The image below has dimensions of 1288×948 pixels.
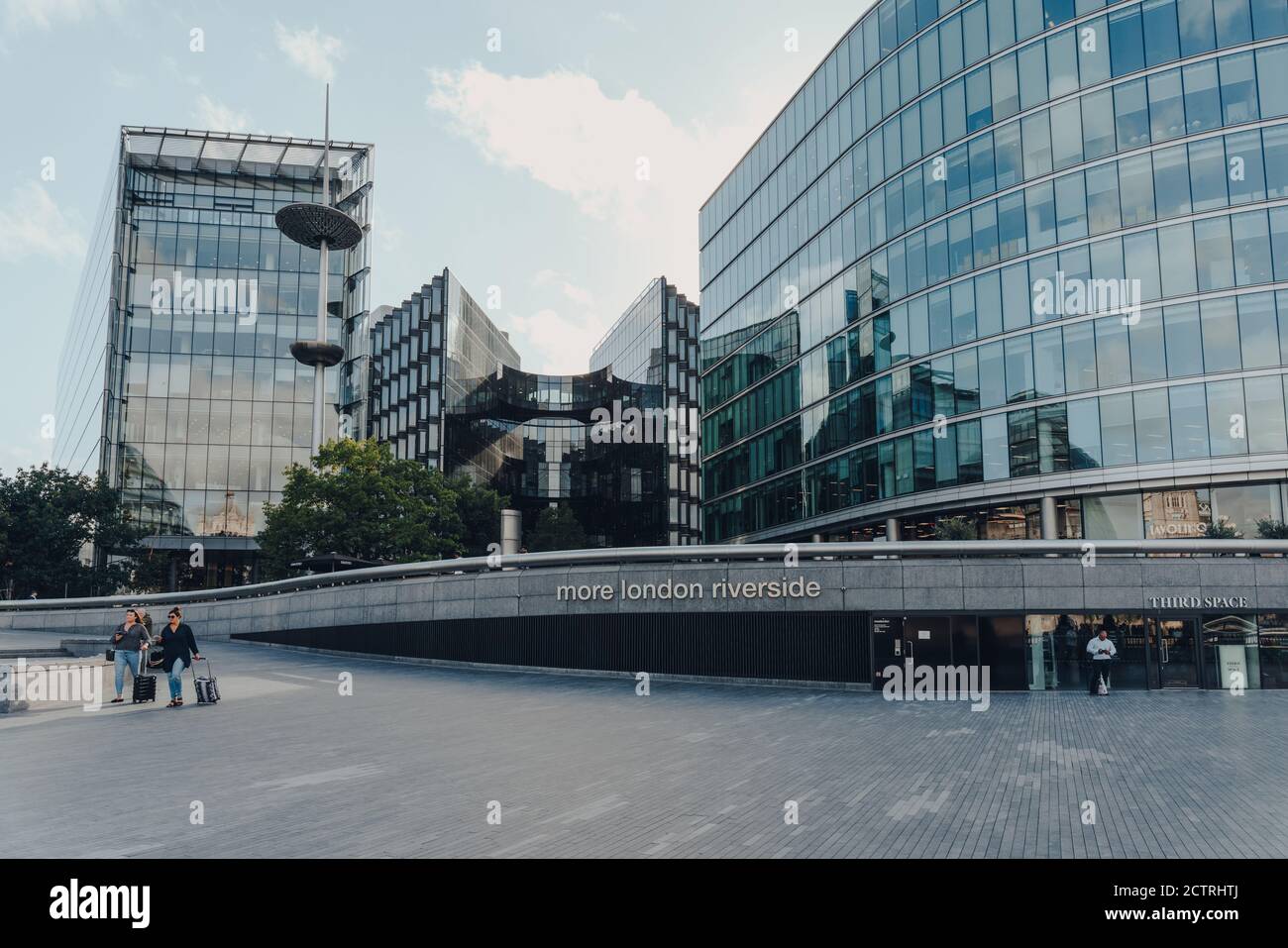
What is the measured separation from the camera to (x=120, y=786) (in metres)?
9.03

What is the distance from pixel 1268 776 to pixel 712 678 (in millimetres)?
13078

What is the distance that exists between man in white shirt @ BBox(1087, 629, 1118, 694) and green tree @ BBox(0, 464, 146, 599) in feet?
151

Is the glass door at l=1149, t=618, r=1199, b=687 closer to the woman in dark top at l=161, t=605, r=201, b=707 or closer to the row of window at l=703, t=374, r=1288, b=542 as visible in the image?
the row of window at l=703, t=374, r=1288, b=542

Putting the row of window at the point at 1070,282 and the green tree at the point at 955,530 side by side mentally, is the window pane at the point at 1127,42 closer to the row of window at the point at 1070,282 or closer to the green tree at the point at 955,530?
the row of window at the point at 1070,282

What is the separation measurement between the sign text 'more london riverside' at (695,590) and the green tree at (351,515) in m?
17.9

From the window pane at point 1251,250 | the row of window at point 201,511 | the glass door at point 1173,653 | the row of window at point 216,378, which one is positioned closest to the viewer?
the glass door at point 1173,653

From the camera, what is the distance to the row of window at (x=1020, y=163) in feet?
115

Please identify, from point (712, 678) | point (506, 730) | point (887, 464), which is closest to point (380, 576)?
point (712, 678)

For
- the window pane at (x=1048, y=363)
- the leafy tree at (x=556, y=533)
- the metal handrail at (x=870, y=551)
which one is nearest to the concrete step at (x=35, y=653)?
the metal handrail at (x=870, y=551)

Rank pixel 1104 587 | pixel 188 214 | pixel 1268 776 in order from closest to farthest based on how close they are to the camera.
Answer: pixel 1268 776, pixel 1104 587, pixel 188 214

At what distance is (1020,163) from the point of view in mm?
39000

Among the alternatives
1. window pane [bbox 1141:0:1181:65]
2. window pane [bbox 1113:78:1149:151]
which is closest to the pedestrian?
window pane [bbox 1113:78:1149:151]

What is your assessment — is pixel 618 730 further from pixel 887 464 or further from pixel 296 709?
pixel 887 464

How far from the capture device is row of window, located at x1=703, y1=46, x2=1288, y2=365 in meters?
35.0
